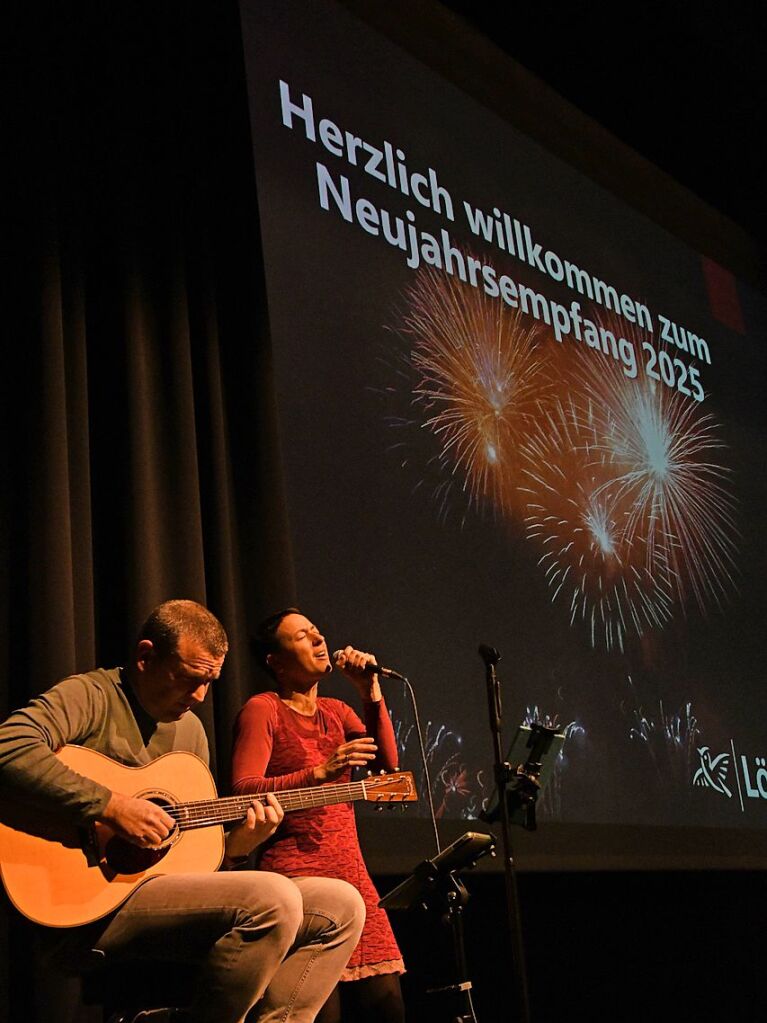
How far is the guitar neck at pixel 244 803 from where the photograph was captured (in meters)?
2.54

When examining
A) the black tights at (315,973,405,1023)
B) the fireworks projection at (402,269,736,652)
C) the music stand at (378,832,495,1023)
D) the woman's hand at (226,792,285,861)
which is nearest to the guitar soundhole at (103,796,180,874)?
the woman's hand at (226,792,285,861)

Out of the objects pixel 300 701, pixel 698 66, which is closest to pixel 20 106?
pixel 300 701

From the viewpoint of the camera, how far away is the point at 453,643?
3967 millimetres

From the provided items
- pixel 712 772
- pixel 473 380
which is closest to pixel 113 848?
pixel 473 380

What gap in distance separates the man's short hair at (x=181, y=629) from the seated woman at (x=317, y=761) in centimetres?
40

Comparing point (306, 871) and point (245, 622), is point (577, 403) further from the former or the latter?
point (306, 871)

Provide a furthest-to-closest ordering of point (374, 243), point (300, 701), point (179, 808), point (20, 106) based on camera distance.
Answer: point (374, 243)
point (20, 106)
point (300, 701)
point (179, 808)

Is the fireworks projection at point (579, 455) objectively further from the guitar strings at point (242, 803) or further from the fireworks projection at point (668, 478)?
the guitar strings at point (242, 803)

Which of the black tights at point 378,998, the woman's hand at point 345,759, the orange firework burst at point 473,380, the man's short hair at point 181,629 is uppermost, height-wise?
the orange firework burst at point 473,380

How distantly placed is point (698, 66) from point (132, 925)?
17.7 ft

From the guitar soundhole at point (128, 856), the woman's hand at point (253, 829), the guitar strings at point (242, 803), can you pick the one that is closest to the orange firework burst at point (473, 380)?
the guitar strings at point (242, 803)

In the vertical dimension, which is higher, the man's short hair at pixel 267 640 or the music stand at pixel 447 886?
the man's short hair at pixel 267 640

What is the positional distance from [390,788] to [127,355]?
5.01 feet

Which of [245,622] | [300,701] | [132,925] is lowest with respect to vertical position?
[132,925]
